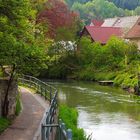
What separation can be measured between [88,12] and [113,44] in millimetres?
117631

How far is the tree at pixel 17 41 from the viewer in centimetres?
2031

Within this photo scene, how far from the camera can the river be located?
1123 inches

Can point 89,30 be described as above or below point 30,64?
above

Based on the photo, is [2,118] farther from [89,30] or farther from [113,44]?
[89,30]

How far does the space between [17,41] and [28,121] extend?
4.50 metres

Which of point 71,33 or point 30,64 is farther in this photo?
point 71,33

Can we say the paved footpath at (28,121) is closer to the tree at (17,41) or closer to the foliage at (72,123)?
the foliage at (72,123)

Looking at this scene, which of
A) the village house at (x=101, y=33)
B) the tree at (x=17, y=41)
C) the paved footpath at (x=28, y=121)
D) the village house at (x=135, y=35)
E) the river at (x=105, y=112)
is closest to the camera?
the paved footpath at (x=28, y=121)

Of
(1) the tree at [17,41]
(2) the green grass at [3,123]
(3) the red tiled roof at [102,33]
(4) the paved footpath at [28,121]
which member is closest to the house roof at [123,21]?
(3) the red tiled roof at [102,33]

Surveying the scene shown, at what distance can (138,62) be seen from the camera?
66.3 meters

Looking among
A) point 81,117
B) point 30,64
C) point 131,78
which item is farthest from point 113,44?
point 30,64

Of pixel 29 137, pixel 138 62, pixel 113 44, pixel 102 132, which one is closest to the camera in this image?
pixel 29 137

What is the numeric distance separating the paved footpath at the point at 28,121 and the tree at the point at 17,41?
7.12 ft

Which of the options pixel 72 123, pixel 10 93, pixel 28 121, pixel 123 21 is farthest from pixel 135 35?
pixel 28 121
